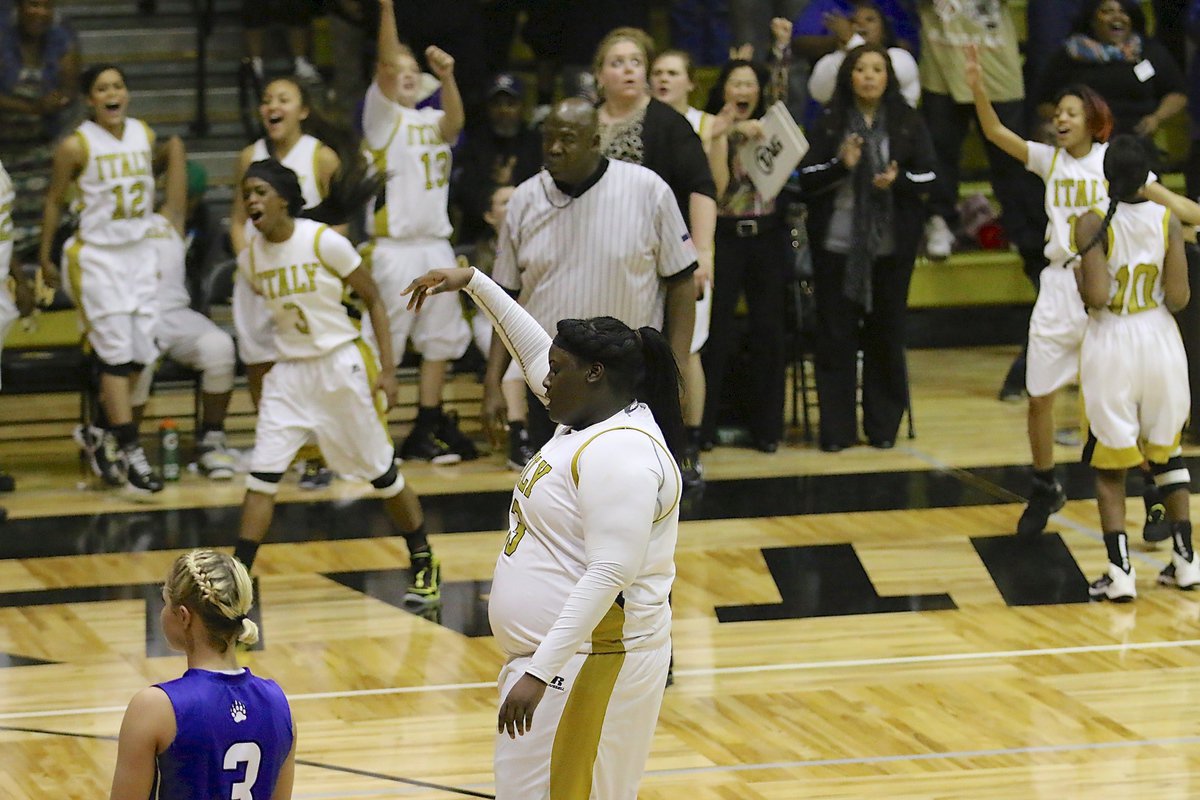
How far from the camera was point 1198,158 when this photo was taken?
10039 mm

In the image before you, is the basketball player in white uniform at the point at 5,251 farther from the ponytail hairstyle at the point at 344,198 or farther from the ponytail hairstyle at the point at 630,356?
the ponytail hairstyle at the point at 630,356

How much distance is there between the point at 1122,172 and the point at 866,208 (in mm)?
2611

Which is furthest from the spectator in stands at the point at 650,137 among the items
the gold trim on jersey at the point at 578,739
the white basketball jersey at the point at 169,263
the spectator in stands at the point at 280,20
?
the spectator in stands at the point at 280,20

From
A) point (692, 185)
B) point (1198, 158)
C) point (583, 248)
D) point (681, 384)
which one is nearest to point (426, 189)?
point (692, 185)

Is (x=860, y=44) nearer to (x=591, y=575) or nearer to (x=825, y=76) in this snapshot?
(x=825, y=76)

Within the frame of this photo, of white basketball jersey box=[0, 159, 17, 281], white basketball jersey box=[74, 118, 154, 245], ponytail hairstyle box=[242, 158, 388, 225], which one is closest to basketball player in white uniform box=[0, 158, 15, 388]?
white basketball jersey box=[0, 159, 17, 281]

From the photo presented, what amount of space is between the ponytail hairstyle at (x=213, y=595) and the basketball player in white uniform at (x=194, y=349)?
579 centimetres

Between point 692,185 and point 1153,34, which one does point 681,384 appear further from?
point 1153,34

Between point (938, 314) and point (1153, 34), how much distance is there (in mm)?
2281

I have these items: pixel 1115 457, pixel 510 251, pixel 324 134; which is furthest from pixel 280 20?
pixel 1115 457

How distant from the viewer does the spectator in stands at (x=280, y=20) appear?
11141 millimetres

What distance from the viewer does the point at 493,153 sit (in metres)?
9.97

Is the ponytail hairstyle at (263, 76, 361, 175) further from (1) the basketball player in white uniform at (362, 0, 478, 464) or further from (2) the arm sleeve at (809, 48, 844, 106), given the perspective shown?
(2) the arm sleeve at (809, 48, 844, 106)

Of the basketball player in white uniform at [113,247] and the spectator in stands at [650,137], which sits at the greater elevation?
the spectator in stands at [650,137]
